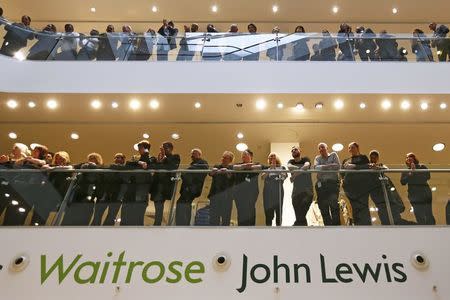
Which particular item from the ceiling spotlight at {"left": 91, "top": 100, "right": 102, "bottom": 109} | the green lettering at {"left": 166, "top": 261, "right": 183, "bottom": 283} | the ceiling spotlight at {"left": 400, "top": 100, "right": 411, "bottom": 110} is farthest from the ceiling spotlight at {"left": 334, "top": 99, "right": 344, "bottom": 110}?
the green lettering at {"left": 166, "top": 261, "right": 183, "bottom": 283}

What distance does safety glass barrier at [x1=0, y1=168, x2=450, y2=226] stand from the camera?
5449 millimetres

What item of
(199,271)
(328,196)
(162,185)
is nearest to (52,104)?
(162,185)

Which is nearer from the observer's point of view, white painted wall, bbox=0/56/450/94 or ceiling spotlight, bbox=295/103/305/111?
white painted wall, bbox=0/56/450/94

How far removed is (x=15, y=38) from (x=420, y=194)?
20.5 feet

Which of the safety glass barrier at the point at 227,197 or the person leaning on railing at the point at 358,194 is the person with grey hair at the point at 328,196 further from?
the person leaning on railing at the point at 358,194

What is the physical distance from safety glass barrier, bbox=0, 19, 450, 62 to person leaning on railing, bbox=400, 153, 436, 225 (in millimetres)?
3004

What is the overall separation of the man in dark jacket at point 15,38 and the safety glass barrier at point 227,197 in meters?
3.02

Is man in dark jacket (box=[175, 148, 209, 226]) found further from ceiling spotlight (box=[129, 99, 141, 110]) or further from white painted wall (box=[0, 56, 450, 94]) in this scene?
ceiling spotlight (box=[129, 99, 141, 110])

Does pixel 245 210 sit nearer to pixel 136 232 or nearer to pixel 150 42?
pixel 136 232

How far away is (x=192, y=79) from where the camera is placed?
797 centimetres

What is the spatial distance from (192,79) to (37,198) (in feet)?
10.7

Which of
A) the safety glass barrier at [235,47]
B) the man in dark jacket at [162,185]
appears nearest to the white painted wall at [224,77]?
the safety glass barrier at [235,47]

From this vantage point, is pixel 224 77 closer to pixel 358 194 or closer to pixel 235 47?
pixel 235 47

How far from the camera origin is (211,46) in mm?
8195
